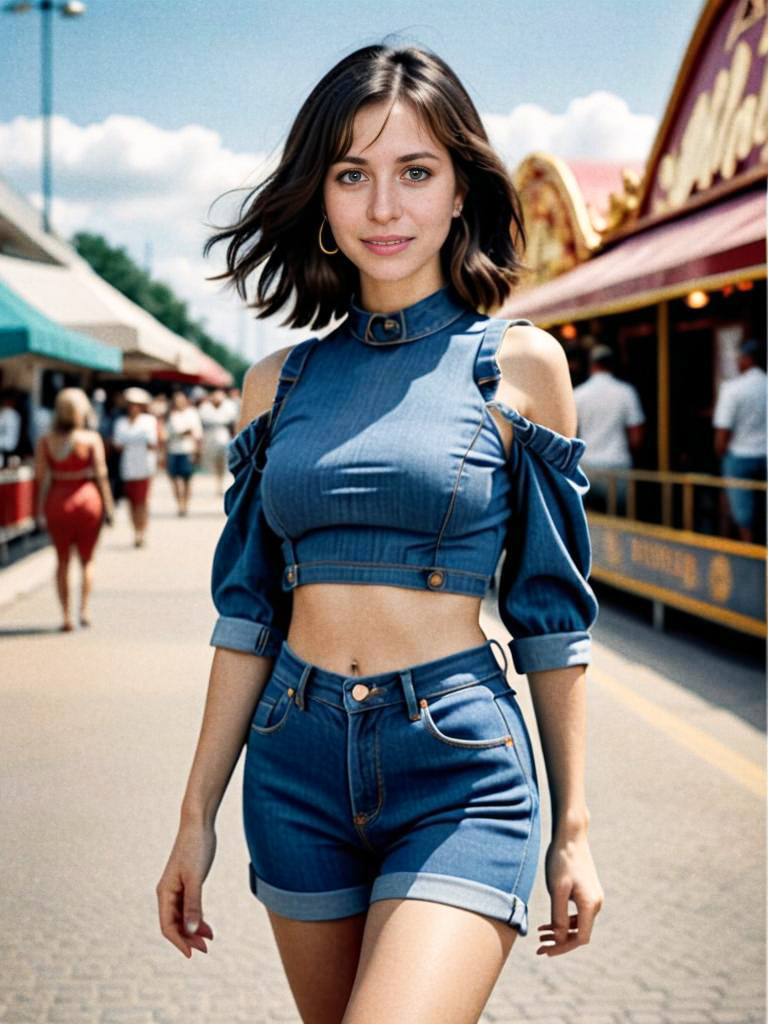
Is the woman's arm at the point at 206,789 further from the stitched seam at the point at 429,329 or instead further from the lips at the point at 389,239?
the lips at the point at 389,239

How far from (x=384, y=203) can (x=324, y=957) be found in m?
1.07

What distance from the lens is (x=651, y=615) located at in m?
10.9

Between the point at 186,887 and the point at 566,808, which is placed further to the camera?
the point at 186,887

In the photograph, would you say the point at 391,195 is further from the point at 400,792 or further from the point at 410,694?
the point at 400,792

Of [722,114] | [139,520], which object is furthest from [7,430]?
[722,114]

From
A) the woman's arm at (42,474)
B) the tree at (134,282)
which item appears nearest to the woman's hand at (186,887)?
the woman's arm at (42,474)

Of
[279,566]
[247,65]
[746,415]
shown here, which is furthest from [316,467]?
[746,415]

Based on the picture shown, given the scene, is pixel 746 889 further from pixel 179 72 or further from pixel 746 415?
pixel 746 415

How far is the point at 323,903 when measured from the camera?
6.61 ft

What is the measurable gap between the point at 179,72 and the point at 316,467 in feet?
2.40

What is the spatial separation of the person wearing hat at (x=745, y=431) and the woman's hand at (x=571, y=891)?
23.8ft

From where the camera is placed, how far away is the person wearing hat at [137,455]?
15.5 m

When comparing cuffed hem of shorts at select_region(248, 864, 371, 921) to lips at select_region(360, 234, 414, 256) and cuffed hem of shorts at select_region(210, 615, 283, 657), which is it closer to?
cuffed hem of shorts at select_region(210, 615, 283, 657)

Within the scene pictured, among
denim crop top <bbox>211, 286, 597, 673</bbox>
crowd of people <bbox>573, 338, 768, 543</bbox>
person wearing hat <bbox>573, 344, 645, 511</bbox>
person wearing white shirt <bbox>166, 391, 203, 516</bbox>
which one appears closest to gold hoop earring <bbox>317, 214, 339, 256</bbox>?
denim crop top <bbox>211, 286, 597, 673</bbox>
